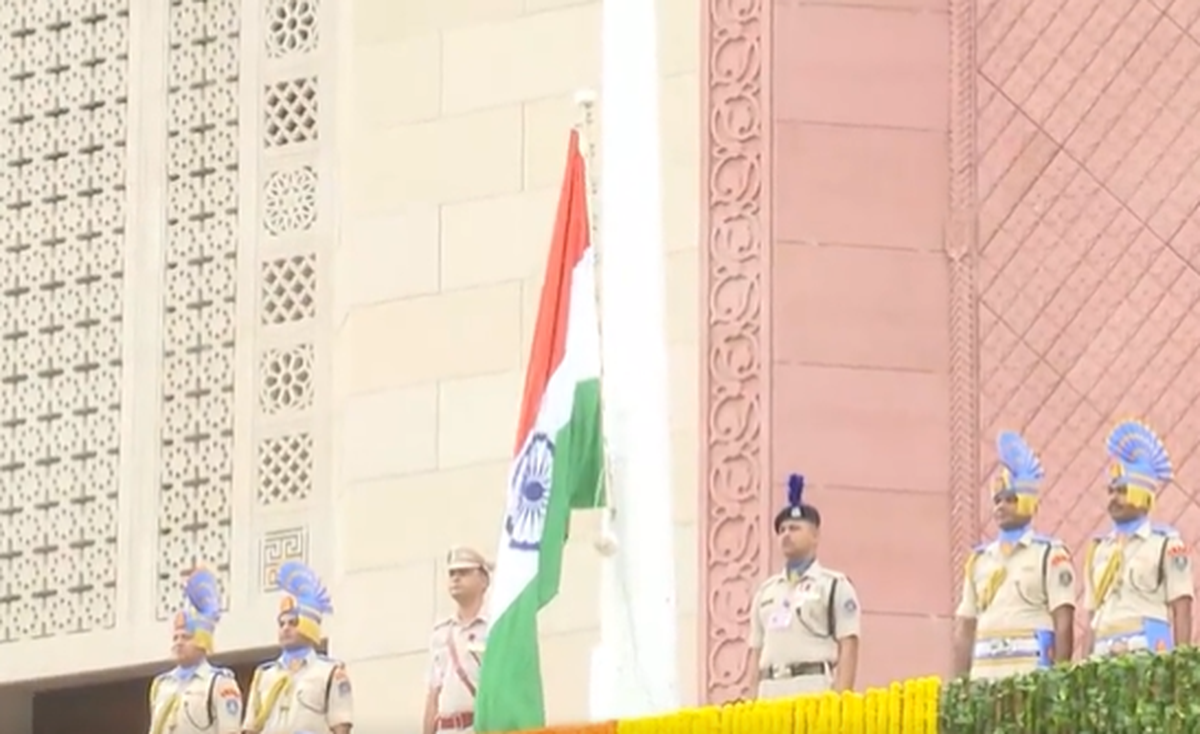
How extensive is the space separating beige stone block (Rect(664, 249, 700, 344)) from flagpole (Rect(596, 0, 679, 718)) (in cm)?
153

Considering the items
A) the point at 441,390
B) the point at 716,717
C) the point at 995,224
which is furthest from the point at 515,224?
the point at 716,717

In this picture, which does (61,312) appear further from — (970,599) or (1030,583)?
(1030,583)

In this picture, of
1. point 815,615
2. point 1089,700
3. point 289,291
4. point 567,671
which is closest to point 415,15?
point 289,291

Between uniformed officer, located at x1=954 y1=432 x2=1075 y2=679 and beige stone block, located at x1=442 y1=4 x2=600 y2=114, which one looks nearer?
uniformed officer, located at x1=954 y1=432 x2=1075 y2=679

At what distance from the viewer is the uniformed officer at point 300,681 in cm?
1664

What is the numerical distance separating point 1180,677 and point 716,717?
156 centimetres

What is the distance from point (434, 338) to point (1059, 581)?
479 centimetres

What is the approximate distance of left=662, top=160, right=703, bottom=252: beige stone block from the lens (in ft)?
62.7

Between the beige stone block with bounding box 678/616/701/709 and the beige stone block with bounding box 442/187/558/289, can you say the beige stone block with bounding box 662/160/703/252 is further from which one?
the beige stone block with bounding box 678/616/701/709

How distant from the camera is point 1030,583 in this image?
51.0ft

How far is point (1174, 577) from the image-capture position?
15102mm

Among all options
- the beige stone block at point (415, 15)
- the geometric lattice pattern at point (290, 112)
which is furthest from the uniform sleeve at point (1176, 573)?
the geometric lattice pattern at point (290, 112)

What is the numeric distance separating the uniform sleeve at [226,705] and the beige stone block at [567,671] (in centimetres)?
192

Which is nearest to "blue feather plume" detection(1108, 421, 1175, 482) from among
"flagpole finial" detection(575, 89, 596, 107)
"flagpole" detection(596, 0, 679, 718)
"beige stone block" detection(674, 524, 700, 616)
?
"flagpole" detection(596, 0, 679, 718)
